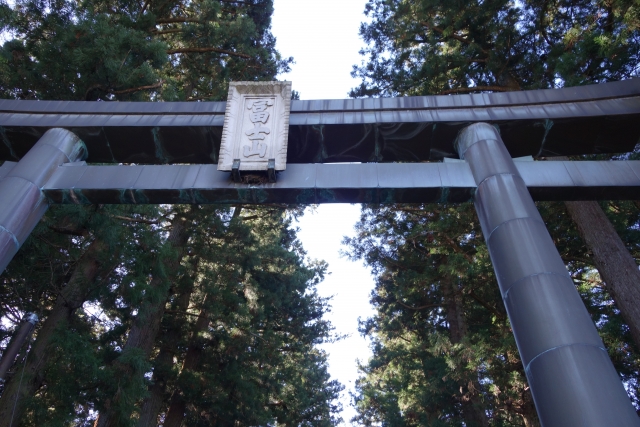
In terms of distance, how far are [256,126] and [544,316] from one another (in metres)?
3.31

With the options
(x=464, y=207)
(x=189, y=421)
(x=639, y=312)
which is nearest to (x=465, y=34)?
(x=464, y=207)

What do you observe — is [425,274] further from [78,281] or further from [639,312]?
[78,281]

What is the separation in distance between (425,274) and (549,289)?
355 inches

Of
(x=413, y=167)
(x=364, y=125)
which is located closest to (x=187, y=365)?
(x=364, y=125)

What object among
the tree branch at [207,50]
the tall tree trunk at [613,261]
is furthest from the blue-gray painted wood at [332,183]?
the tree branch at [207,50]

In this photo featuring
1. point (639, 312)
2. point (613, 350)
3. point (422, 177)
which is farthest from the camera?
point (613, 350)

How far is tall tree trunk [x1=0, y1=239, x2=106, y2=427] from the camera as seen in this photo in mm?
6336

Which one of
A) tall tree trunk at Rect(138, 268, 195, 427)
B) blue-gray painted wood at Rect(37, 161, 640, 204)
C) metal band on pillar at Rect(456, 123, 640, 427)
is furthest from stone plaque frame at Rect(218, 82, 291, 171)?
tall tree trunk at Rect(138, 268, 195, 427)

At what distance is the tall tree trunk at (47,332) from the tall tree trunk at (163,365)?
9.30 feet

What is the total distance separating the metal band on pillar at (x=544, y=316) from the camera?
3166mm

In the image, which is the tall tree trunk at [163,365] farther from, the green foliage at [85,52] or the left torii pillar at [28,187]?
the left torii pillar at [28,187]

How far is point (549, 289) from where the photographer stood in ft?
12.2

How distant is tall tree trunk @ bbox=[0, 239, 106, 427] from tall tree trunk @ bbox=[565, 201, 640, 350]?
7.54 metres

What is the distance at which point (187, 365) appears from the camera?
39.3 ft
